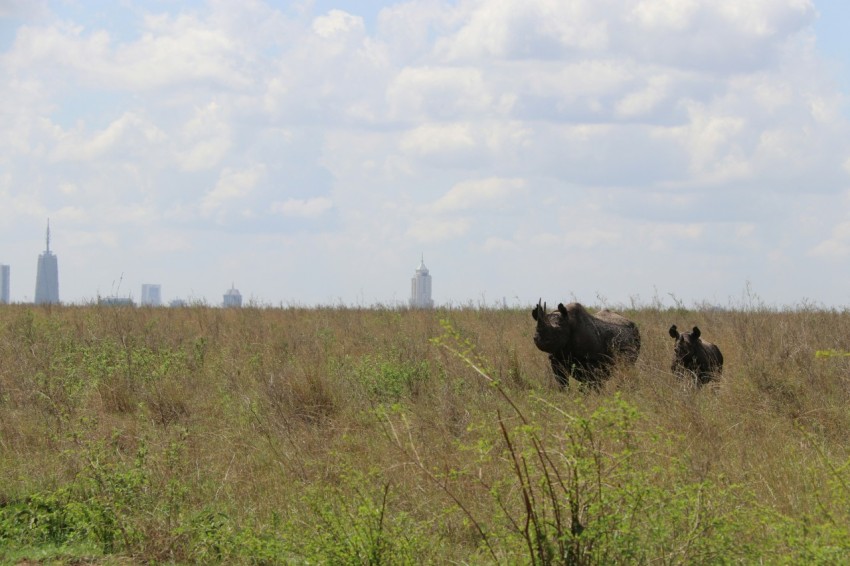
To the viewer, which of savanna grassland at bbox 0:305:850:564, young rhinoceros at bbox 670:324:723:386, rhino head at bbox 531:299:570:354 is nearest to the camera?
savanna grassland at bbox 0:305:850:564

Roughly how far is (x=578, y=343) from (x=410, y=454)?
14.7ft

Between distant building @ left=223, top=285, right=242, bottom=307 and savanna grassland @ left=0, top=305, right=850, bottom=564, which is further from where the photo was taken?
distant building @ left=223, top=285, right=242, bottom=307

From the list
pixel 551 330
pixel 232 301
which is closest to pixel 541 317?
pixel 551 330

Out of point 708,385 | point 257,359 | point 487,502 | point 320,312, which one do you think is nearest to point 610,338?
point 708,385

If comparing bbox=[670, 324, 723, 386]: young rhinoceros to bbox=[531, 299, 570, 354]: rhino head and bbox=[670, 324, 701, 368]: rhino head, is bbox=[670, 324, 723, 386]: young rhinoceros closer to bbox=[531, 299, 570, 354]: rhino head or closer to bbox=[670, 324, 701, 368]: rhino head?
bbox=[670, 324, 701, 368]: rhino head

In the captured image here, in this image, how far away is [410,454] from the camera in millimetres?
7238

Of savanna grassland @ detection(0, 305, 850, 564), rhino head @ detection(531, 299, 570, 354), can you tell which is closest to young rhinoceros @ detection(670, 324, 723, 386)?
savanna grassland @ detection(0, 305, 850, 564)

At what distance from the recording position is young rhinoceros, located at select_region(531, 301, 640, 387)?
11.1 meters

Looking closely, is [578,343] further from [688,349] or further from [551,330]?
[688,349]

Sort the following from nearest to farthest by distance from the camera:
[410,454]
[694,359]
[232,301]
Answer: [410,454] < [694,359] < [232,301]

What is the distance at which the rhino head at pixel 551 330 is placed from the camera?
11.0 meters

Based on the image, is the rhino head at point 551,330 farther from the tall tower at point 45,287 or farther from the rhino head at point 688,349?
the tall tower at point 45,287

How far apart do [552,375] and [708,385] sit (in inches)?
76.3

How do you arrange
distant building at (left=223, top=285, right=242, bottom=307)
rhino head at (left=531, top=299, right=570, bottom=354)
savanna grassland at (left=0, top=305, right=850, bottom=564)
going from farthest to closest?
distant building at (left=223, top=285, right=242, bottom=307), rhino head at (left=531, top=299, right=570, bottom=354), savanna grassland at (left=0, top=305, right=850, bottom=564)
